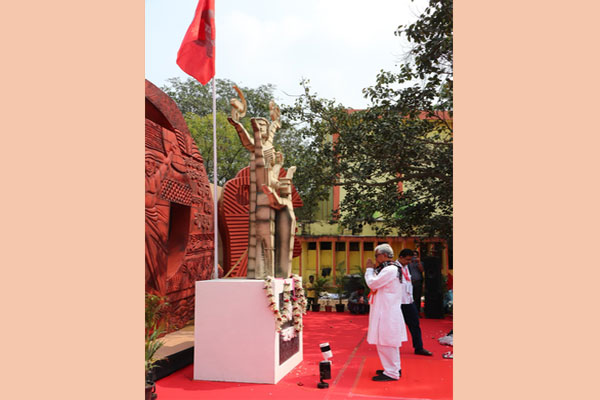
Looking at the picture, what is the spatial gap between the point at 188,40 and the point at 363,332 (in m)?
6.65

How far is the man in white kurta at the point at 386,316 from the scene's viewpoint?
611 cm

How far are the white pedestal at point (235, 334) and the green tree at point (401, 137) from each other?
17.7ft

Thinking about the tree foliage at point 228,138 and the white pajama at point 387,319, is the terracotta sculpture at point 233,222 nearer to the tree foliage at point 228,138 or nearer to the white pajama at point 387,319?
the tree foliage at point 228,138

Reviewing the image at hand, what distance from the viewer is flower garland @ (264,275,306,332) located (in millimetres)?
6039

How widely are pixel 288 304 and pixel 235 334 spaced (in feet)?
2.83

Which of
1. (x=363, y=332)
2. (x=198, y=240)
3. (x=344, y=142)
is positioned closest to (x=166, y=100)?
(x=198, y=240)

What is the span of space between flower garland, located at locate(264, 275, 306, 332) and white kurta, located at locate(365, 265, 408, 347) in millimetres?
1083

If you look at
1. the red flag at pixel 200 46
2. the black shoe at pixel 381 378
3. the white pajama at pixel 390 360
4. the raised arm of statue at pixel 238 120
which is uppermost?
the red flag at pixel 200 46

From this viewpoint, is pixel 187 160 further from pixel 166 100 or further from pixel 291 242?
pixel 291 242

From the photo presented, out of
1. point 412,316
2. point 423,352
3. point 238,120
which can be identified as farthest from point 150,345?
point 423,352

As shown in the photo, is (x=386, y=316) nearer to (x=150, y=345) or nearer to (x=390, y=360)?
(x=390, y=360)

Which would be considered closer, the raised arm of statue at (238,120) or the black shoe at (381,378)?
the black shoe at (381,378)

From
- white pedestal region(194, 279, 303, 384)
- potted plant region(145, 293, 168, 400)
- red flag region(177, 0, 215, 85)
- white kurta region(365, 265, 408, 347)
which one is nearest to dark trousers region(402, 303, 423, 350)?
white kurta region(365, 265, 408, 347)

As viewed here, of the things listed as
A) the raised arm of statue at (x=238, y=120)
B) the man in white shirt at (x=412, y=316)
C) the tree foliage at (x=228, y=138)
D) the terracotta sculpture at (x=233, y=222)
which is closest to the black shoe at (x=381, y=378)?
the man in white shirt at (x=412, y=316)
